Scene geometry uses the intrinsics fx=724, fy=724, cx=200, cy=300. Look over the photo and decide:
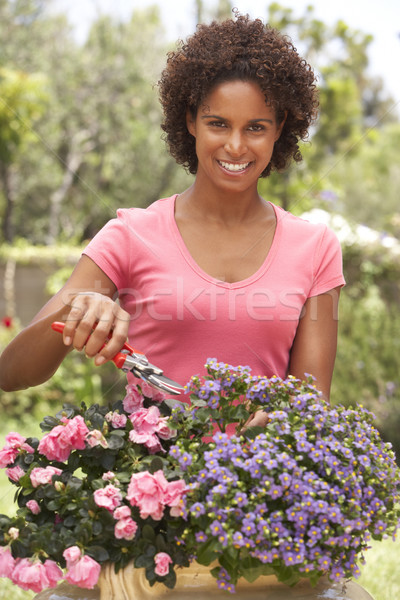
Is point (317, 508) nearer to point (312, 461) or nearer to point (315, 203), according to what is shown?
point (312, 461)

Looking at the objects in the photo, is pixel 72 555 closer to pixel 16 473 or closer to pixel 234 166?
pixel 16 473

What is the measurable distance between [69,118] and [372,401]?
15303 millimetres

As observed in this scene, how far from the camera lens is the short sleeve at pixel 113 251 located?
1.93 meters

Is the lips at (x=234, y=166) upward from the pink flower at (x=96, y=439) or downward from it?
upward

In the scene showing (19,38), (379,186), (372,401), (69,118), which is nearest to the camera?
(372,401)

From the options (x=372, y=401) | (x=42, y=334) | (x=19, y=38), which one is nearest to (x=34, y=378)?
(x=42, y=334)

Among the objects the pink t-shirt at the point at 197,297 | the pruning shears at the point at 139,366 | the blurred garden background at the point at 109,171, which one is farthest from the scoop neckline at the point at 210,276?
the blurred garden background at the point at 109,171

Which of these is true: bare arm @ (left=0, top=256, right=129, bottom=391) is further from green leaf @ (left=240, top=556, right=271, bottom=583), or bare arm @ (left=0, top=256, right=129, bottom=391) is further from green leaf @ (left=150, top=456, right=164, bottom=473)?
green leaf @ (left=240, top=556, right=271, bottom=583)

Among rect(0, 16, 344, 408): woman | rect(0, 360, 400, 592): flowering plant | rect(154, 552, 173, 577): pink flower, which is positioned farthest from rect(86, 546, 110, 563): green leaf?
rect(0, 16, 344, 408): woman

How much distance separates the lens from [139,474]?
1443 mm

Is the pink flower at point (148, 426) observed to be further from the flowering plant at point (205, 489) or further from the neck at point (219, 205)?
the neck at point (219, 205)

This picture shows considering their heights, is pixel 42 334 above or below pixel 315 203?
below

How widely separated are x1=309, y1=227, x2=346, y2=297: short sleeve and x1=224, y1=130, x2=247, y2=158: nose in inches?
14.3

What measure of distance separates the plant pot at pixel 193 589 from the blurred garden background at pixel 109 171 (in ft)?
15.3
